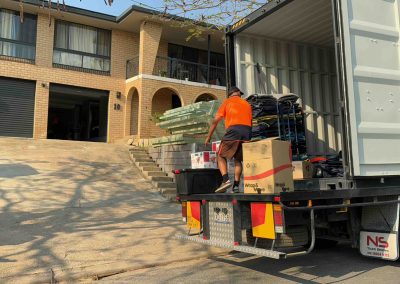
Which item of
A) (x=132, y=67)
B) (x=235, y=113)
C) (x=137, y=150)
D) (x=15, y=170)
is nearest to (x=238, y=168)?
(x=235, y=113)

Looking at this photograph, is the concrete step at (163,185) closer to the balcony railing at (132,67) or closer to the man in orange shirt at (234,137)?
the man in orange shirt at (234,137)

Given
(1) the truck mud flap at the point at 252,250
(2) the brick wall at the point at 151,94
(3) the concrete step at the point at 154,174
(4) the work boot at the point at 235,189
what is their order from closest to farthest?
(1) the truck mud flap at the point at 252,250 → (4) the work boot at the point at 235,189 → (3) the concrete step at the point at 154,174 → (2) the brick wall at the point at 151,94

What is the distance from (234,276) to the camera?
5.37 meters

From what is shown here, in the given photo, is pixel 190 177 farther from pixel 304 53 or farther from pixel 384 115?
pixel 304 53

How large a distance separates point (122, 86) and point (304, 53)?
478 inches

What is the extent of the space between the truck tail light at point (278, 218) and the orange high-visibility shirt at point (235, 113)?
1.77 m

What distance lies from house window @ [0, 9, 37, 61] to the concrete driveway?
195 inches

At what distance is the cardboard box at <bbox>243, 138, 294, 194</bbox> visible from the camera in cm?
477

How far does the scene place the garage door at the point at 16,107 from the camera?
1677 centimetres

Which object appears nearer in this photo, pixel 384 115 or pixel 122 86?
pixel 384 115

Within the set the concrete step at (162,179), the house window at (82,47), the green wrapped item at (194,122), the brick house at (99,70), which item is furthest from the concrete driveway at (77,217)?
Result: the house window at (82,47)

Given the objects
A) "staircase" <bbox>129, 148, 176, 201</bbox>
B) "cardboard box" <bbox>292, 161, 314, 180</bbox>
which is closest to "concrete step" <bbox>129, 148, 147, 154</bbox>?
"staircase" <bbox>129, 148, 176, 201</bbox>

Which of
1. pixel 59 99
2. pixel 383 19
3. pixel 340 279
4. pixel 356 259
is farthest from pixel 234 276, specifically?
pixel 59 99

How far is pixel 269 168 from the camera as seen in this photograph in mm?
4793
